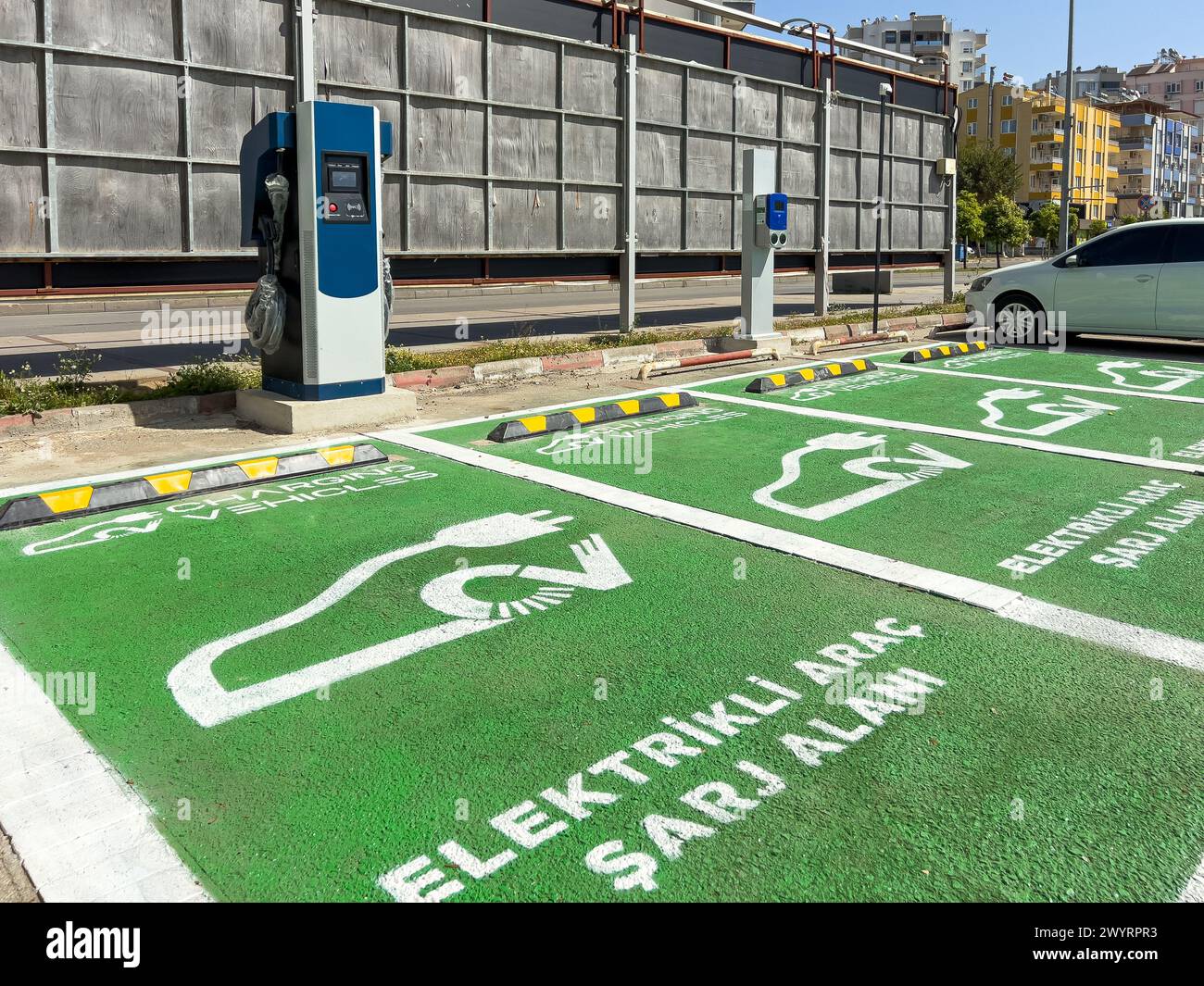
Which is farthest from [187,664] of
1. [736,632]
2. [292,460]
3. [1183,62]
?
[1183,62]

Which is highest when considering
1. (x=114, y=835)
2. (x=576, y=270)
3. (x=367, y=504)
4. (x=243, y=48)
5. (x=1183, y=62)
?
(x=1183, y=62)

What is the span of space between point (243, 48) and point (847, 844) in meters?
9.55

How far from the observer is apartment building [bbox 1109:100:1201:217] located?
12325 centimetres

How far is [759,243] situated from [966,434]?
5.80 m

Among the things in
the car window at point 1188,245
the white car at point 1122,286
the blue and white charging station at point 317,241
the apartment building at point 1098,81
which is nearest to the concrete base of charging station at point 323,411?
the blue and white charging station at point 317,241

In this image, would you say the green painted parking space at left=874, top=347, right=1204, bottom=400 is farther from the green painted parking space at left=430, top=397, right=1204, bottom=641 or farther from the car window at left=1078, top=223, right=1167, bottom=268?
the green painted parking space at left=430, top=397, right=1204, bottom=641

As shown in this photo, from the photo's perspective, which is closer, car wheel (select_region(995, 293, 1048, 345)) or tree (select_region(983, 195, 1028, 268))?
car wheel (select_region(995, 293, 1048, 345))

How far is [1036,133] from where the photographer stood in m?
106

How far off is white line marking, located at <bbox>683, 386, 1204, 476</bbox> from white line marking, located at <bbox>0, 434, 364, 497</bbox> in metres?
3.63

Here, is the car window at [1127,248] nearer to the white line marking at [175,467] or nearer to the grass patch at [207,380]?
the white line marking at [175,467]

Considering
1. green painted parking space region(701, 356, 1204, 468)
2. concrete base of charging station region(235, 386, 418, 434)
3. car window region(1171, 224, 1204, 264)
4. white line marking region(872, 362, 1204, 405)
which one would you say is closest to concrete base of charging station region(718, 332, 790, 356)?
white line marking region(872, 362, 1204, 405)

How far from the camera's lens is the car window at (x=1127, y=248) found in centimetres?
1327

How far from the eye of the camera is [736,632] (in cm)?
429

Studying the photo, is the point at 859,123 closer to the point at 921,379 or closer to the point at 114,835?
the point at 921,379
